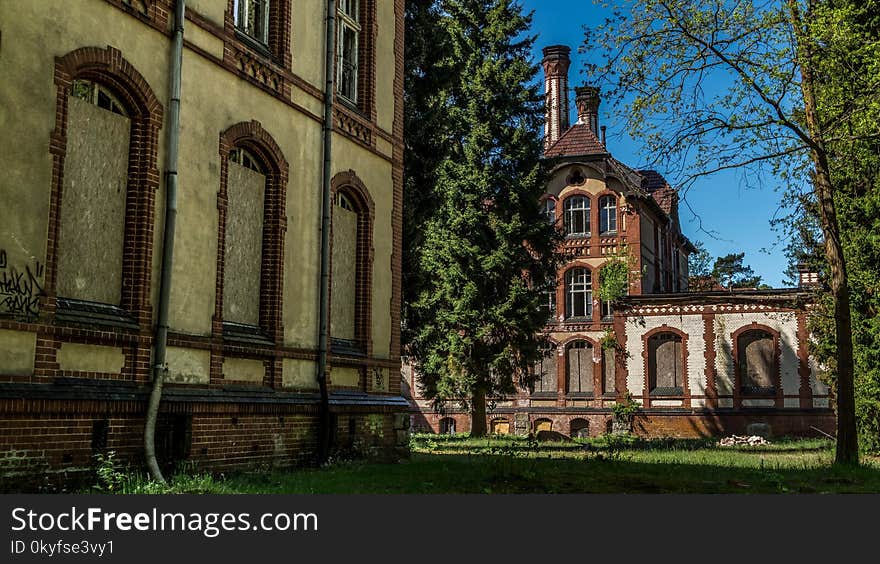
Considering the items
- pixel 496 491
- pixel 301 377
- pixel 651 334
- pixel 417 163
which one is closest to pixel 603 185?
pixel 651 334

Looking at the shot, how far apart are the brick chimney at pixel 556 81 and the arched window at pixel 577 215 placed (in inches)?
250

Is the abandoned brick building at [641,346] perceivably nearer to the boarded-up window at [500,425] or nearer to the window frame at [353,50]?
the boarded-up window at [500,425]

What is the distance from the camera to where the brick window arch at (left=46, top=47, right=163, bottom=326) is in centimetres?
857

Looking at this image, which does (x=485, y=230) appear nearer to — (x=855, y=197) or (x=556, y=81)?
(x=855, y=197)

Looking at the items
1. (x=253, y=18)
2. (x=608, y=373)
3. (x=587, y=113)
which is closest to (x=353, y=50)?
(x=253, y=18)

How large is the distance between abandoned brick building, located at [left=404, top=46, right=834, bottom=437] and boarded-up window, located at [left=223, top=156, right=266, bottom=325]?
61.8 ft

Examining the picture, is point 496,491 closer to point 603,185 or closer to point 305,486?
point 305,486

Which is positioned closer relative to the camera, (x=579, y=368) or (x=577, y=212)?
(x=579, y=368)

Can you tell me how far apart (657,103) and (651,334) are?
21766 mm

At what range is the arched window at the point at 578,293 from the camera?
39344mm

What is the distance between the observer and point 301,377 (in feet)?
41.8

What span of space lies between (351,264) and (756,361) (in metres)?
24.8

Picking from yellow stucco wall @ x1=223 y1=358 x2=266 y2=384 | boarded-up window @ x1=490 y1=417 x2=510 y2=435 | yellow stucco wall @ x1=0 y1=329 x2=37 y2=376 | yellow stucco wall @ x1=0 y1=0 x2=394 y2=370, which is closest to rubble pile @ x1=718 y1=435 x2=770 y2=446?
boarded-up window @ x1=490 y1=417 x2=510 y2=435

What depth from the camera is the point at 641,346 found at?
36.0 m
